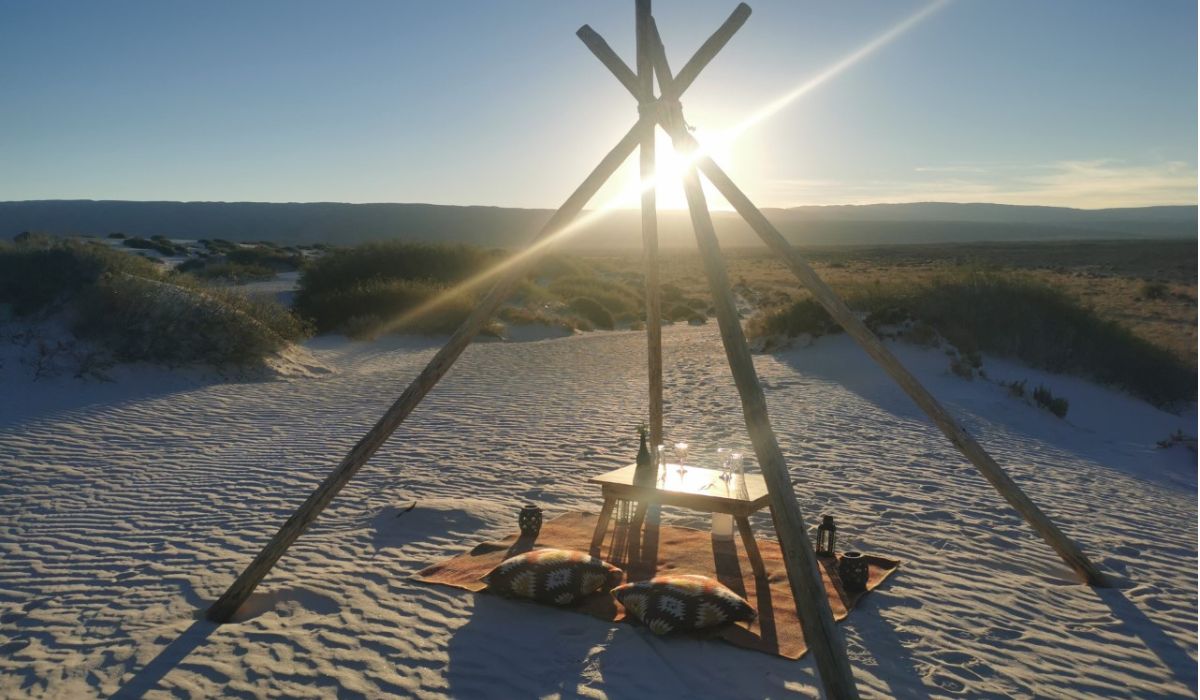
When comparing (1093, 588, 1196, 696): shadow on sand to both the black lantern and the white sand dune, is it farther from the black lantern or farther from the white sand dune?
the black lantern

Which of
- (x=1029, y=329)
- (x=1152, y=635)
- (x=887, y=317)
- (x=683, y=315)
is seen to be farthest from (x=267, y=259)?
(x=1152, y=635)

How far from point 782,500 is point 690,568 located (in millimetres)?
1606

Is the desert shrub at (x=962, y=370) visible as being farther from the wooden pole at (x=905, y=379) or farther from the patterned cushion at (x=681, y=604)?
the patterned cushion at (x=681, y=604)

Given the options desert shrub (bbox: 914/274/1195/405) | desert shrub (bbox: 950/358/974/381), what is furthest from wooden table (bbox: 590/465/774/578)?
desert shrub (bbox: 914/274/1195/405)

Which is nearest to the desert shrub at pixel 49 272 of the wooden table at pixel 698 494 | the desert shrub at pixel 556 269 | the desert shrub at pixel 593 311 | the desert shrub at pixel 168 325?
the desert shrub at pixel 168 325

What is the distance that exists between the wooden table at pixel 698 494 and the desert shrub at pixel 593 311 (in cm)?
1798

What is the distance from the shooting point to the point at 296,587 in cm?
486

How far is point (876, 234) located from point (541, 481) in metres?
132

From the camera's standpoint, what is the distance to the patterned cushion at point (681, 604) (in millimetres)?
4172

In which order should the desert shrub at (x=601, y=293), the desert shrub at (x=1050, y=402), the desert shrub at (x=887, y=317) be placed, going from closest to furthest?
the desert shrub at (x=1050, y=402)
the desert shrub at (x=887, y=317)
the desert shrub at (x=601, y=293)

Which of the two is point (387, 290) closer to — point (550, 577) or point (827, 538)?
point (827, 538)

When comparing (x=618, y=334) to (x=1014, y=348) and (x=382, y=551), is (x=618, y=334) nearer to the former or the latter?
(x=1014, y=348)

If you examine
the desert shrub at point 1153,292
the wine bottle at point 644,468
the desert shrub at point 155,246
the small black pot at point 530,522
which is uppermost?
the desert shrub at point 155,246

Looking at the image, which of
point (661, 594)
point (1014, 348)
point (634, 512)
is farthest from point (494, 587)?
point (1014, 348)
